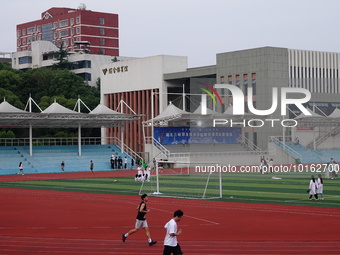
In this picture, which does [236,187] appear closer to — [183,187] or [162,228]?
[183,187]

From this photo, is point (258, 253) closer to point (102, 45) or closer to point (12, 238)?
point (12, 238)

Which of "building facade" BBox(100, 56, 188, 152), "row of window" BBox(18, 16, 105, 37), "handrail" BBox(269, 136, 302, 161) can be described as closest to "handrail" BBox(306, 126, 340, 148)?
"handrail" BBox(269, 136, 302, 161)

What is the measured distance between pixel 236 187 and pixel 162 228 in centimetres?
2083

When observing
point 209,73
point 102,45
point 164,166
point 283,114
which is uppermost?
point 102,45

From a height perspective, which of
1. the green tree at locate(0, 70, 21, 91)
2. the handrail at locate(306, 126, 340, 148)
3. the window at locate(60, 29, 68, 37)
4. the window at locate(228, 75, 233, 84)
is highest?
the window at locate(60, 29, 68, 37)

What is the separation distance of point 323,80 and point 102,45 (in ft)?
287

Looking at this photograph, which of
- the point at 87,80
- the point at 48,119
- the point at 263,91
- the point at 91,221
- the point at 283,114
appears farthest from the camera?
the point at 87,80

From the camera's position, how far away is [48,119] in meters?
74.6

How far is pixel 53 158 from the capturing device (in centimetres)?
7531

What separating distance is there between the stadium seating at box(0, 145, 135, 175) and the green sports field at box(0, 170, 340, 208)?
15408 millimetres

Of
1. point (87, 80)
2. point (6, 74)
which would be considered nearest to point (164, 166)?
point (6, 74)

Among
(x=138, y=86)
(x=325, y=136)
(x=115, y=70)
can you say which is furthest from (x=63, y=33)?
(x=325, y=136)

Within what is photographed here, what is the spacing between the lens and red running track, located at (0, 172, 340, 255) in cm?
2064

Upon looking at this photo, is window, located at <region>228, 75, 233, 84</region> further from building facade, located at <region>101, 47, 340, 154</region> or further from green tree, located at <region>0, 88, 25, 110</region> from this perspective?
green tree, located at <region>0, 88, 25, 110</region>
